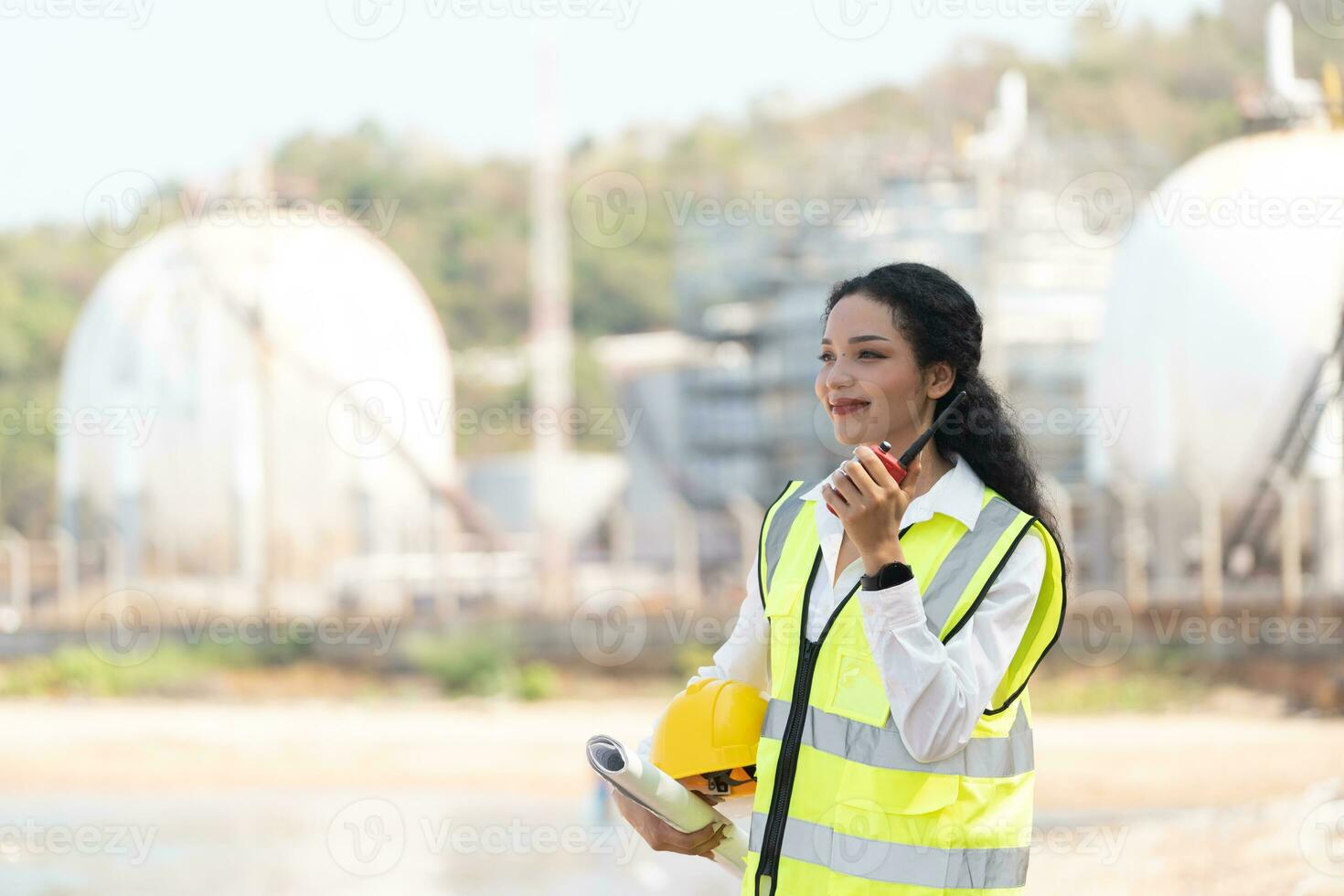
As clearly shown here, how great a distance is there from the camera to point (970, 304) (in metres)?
2.28

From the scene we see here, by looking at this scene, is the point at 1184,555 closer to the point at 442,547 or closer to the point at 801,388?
the point at 801,388

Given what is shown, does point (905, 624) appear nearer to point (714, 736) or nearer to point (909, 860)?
point (909, 860)

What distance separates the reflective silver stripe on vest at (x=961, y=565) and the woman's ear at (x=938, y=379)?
0.64 feet

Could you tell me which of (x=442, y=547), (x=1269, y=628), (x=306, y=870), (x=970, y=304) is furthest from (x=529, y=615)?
(x=970, y=304)

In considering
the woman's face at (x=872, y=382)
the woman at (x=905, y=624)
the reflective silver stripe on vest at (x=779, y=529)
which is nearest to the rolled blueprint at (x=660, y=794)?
the woman at (x=905, y=624)

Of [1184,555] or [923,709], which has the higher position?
[923,709]

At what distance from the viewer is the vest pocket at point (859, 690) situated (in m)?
2.05

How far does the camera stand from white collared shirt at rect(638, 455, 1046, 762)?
197 cm

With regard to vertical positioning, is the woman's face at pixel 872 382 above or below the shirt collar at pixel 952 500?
above

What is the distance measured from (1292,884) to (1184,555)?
14.2 meters

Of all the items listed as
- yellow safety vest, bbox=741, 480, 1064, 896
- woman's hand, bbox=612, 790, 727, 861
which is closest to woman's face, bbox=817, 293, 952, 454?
yellow safety vest, bbox=741, 480, 1064, 896

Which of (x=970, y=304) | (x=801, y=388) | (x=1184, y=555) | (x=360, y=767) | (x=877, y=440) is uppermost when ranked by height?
(x=970, y=304)

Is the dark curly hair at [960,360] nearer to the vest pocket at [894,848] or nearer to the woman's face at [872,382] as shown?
the woman's face at [872,382]

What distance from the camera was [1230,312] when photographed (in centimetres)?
1997
